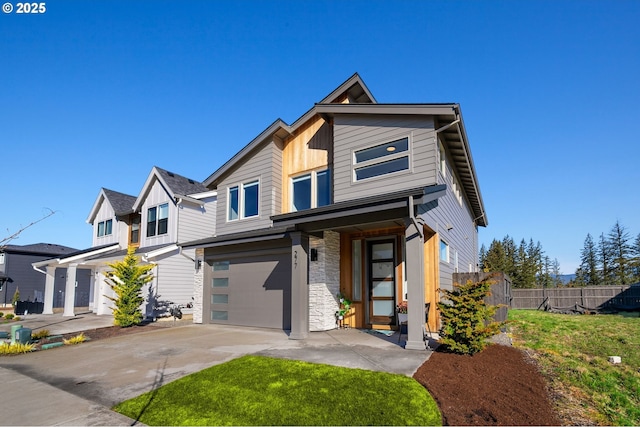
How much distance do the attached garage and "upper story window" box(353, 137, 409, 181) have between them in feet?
10.8

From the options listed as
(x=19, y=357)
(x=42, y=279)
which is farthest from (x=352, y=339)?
(x=42, y=279)

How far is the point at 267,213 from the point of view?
12953 millimetres

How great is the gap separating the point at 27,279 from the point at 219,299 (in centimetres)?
2620

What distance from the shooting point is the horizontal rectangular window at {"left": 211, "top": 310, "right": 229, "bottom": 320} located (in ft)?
43.9

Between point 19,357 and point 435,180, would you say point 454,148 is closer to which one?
point 435,180

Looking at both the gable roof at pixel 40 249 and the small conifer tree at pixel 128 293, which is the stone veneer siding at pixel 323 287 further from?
the gable roof at pixel 40 249

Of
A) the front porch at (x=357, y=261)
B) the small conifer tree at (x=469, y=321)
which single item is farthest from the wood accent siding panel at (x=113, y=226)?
the small conifer tree at (x=469, y=321)

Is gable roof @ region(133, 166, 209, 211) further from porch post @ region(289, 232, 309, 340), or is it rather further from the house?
porch post @ region(289, 232, 309, 340)

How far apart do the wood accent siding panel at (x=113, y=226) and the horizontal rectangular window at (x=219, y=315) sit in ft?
36.5

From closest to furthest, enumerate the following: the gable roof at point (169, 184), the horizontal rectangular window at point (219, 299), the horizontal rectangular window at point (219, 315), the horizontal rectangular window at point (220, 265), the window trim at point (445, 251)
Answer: the window trim at point (445, 251) < the horizontal rectangular window at point (219, 315) < the horizontal rectangular window at point (219, 299) < the horizontal rectangular window at point (220, 265) < the gable roof at point (169, 184)

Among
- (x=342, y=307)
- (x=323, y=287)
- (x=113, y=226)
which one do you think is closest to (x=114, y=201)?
(x=113, y=226)

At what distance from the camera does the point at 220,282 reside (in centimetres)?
1386

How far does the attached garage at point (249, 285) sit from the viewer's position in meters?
11.8

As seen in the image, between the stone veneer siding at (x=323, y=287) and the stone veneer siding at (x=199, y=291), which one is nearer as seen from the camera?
the stone veneer siding at (x=323, y=287)
